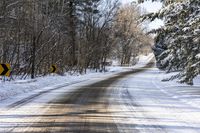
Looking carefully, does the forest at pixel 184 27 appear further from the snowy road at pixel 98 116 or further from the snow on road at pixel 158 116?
the snowy road at pixel 98 116

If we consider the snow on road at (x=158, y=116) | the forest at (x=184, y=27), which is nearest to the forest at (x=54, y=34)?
the forest at (x=184, y=27)

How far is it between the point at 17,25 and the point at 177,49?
15.5m

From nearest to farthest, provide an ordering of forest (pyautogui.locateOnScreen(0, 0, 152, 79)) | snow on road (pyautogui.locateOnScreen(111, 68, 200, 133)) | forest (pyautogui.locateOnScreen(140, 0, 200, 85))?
snow on road (pyautogui.locateOnScreen(111, 68, 200, 133)), forest (pyautogui.locateOnScreen(140, 0, 200, 85)), forest (pyautogui.locateOnScreen(0, 0, 152, 79))

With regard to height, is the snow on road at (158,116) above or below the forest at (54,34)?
below

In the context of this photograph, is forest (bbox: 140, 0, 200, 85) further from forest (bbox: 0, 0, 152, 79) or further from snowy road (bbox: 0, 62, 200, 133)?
snowy road (bbox: 0, 62, 200, 133)

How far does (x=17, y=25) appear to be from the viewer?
30.6m

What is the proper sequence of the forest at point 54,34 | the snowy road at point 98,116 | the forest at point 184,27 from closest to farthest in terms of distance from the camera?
the snowy road at point 98,116 → the forest at point 184,27 → the forest at point 54,34

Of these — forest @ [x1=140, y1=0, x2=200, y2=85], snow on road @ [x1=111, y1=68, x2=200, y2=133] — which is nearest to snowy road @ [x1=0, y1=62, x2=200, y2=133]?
snow on road @ [x1=111, y1=68, x2=200, y2=133]

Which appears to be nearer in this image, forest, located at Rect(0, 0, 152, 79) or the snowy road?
the snowy road

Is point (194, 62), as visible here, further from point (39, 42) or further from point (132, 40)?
point (132, 40)

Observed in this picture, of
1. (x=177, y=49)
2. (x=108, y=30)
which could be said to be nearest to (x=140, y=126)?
(x=177, y=49)

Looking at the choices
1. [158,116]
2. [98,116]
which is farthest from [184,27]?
[98,116]

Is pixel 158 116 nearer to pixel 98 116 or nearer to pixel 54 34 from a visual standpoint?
pixel 98 116

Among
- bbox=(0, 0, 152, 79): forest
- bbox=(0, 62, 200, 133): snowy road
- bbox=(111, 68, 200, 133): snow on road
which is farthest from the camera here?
bbox=(0, 0, 152, 79): forest
